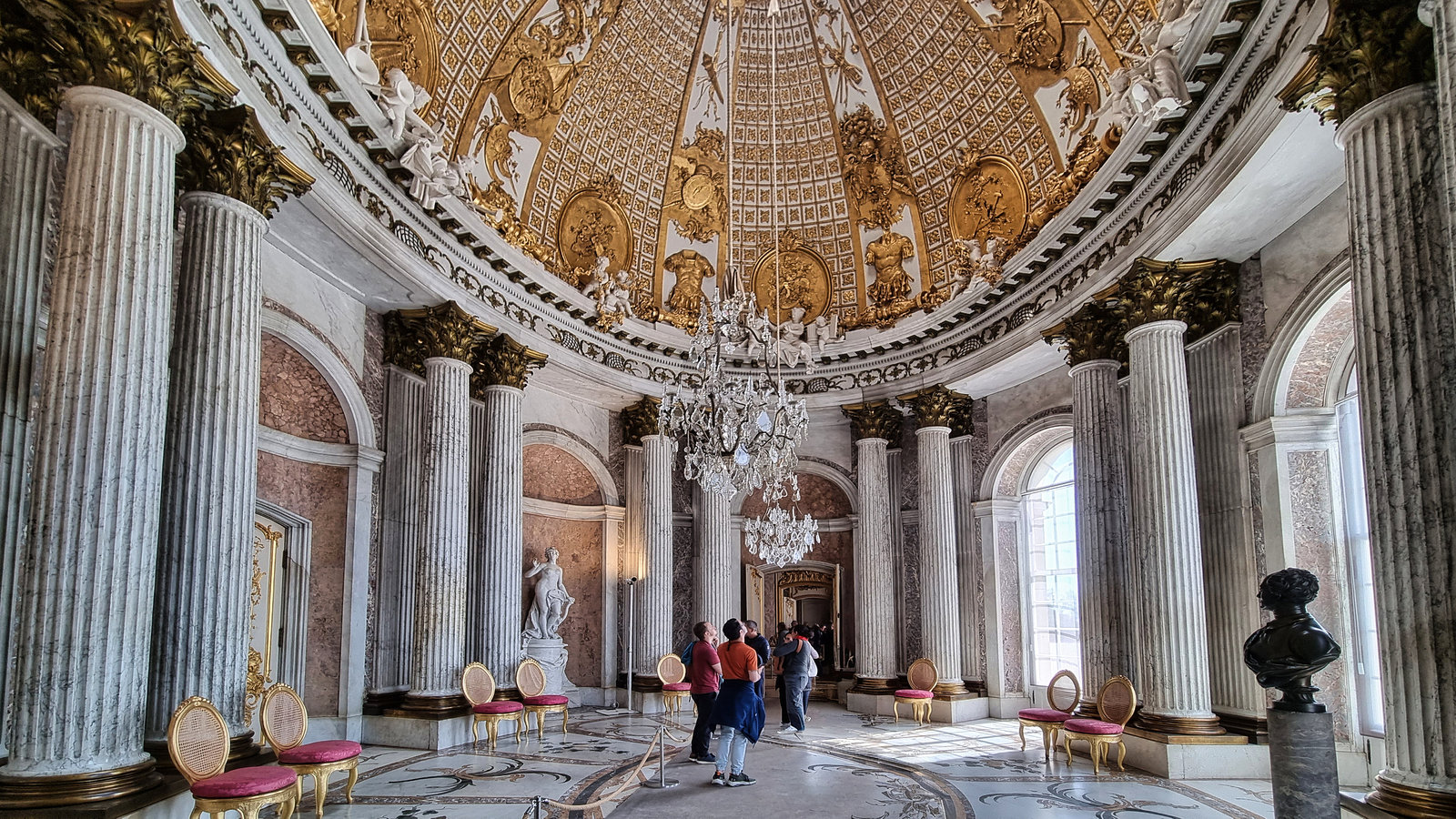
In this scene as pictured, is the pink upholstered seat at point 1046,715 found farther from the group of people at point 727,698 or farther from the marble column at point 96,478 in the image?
the marble column at point 96,478

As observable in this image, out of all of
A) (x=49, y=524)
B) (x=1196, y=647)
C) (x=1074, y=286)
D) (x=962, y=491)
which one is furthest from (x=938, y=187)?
(x=49, y=524)

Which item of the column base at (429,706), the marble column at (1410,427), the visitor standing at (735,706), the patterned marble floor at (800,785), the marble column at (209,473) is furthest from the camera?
the column base at (429,706)

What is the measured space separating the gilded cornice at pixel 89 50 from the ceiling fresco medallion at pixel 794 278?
12.6 meters

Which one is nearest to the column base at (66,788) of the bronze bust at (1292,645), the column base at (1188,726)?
the bronze bust at (1292,645)

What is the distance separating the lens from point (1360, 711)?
363 inches

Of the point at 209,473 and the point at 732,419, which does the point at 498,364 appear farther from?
the point at 209,473

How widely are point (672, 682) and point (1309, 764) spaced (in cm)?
1047

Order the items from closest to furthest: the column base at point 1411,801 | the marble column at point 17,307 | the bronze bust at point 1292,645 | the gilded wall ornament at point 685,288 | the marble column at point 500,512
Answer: the column base at point 1411,801, the bronze bust at point 1292,645, the marble column at point 17,307, the marble column at point 500,512, the gilded wall ornament at point 685,288

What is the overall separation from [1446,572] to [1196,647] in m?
5.00

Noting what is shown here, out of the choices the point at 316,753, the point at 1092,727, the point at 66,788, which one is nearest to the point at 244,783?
the point at 66,788

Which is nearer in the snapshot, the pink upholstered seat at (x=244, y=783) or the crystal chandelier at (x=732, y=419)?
the pink upholstered seat at (x=244, y=783)

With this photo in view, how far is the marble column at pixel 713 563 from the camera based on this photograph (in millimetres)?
17016

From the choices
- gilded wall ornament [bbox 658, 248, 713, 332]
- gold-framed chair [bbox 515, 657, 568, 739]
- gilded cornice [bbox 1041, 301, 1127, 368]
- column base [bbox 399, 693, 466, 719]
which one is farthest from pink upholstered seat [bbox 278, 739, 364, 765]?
gilded wall ornament [bbox 658, 248, 713, 332]

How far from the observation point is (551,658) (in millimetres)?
15297
